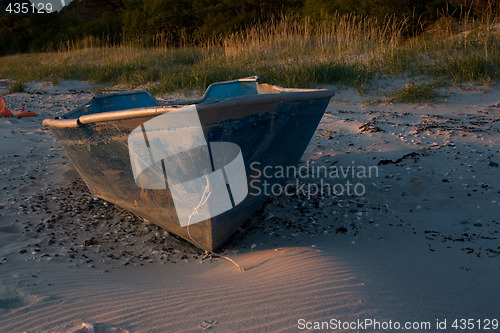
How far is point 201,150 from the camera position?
2.91m

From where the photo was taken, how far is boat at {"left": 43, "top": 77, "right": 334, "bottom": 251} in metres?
2.88

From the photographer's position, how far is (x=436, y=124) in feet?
19.6

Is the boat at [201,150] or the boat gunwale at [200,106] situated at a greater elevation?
the boat gunwale at [200,106]

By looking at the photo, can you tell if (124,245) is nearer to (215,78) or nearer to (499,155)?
(499,155)

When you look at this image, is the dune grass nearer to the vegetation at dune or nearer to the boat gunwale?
the vegetation at dune

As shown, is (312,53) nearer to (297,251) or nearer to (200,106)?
(297,251)

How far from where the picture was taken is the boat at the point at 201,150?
2.88 metres

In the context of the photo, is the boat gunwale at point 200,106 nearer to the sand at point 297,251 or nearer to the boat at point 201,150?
the boat at point 201,150

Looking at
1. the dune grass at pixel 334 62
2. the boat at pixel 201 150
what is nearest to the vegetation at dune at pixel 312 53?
the dune grass at pixel 334 62

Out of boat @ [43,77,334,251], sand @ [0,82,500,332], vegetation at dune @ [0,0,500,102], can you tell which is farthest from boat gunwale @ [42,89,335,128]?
vegetation at dune @ [0,0,500,102]

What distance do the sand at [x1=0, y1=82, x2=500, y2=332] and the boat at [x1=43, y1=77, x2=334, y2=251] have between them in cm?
28

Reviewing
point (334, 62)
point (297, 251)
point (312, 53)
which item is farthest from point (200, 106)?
point (312, 53)

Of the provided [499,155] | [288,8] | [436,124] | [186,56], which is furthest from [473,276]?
[288,8]

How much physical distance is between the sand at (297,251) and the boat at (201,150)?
276 millimetres
